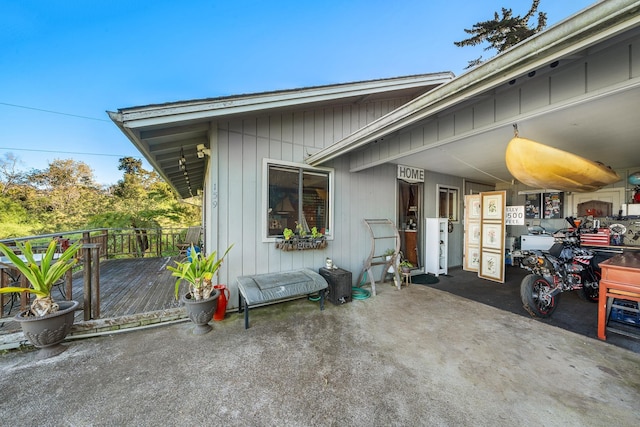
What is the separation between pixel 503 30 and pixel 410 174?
28.4 ft

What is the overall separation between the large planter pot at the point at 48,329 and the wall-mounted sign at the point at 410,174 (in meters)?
5.64

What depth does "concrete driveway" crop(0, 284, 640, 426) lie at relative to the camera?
5.37ft

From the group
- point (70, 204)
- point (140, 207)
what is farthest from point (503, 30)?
point (70, 204)

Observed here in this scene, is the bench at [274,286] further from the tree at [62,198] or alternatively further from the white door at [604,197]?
the tree at [62,198]

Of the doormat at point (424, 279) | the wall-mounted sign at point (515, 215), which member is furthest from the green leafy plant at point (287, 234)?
the wall-mounted sign at point (515, 215)

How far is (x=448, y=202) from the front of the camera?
6215 mm

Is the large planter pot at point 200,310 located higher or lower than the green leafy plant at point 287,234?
lower

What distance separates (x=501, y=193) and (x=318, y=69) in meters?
9.65

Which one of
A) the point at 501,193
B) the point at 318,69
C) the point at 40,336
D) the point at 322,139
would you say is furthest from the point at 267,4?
the point at 40,336

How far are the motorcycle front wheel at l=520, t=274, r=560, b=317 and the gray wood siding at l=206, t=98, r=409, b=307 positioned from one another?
2.47m

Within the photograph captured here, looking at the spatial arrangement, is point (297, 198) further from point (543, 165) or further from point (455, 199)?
point (455, 199)

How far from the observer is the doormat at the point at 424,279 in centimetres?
496

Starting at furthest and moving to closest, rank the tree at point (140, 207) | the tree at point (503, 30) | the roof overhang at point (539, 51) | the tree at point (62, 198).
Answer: the tree at point (62, 198)
the tree at point (140, 207)
the tree at point (503, 30)
the roof overhang at point (539, 51)

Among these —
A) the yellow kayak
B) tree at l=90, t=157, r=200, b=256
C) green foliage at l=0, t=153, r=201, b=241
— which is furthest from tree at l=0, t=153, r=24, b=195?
the yellow kayak
